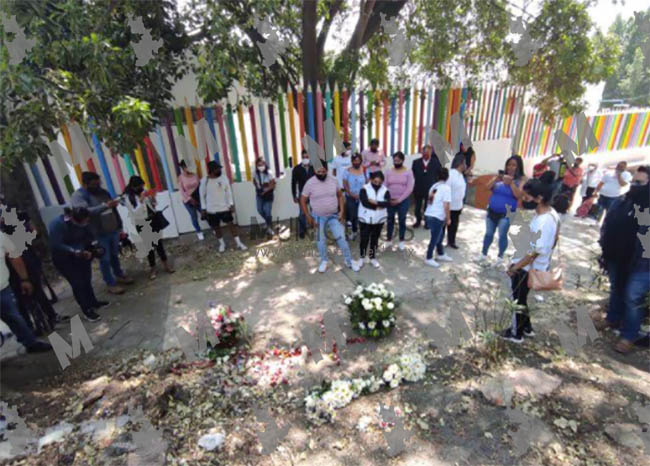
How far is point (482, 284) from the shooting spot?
4.85 meters

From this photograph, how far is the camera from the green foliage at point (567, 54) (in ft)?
23.1

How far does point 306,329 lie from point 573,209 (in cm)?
726

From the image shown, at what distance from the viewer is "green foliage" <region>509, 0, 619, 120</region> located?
705 centimetres

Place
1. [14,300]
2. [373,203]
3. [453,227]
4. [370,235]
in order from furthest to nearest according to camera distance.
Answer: [453,227], [370,235], [373,203], [14,300]

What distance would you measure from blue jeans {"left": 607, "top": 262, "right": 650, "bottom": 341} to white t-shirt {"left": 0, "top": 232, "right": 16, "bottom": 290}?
19.7 ft

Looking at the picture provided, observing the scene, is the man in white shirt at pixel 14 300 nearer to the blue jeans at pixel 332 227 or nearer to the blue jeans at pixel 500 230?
the blue jeans at pixel 332 227

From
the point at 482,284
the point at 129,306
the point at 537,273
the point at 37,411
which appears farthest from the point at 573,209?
the point at 37,411

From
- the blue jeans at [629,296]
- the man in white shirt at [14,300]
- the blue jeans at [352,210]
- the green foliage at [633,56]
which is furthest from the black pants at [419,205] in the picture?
the man in white shirt at [14,300]

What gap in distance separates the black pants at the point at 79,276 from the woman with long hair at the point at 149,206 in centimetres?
108

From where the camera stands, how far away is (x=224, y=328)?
12.1 ft

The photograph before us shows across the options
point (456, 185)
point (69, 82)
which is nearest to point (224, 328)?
point (69, 82)

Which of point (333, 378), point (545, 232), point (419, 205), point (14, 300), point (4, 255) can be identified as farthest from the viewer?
point (419, 205)

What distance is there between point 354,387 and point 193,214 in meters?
4.54

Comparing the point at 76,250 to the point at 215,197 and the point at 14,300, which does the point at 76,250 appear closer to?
the point at 14,300
